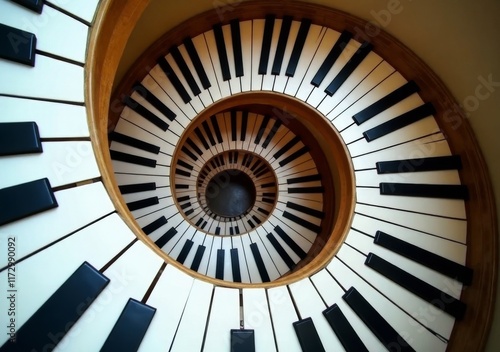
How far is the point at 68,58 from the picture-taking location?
1427 mm

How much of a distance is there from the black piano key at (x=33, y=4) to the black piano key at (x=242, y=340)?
2.35 meters

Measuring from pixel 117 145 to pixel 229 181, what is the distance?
470 cm

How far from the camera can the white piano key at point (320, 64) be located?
123 inches

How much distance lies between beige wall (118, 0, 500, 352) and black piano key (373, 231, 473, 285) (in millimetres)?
366

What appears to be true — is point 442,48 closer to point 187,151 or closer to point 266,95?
point 266,95

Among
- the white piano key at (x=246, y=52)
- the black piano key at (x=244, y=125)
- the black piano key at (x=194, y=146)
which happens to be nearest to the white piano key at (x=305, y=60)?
the white piano key at (x=246, y=52)

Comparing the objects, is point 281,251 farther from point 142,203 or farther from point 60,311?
point 60,311

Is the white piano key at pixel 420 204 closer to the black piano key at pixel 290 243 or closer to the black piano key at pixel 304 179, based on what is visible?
the black piano key at pixel 304 179

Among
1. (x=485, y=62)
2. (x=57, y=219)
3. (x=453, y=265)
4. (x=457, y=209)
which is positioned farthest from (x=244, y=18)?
(x=453, y=265)

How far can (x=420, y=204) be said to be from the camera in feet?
8.69

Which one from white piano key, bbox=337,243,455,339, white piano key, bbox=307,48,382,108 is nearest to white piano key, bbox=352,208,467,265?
white piano key, bbox=337,243,455,339

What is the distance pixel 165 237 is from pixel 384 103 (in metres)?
3.71

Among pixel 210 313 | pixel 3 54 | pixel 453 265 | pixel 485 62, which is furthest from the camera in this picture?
pixel 453 265

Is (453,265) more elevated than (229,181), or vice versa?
(229,181)
